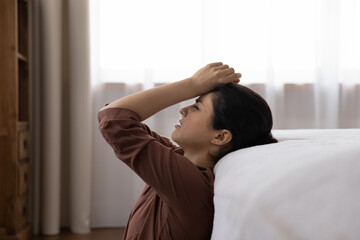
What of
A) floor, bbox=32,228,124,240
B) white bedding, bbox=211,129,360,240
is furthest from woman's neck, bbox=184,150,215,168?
floor, bbox=32,228,124,240

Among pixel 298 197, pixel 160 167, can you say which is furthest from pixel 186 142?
pixel 298 197

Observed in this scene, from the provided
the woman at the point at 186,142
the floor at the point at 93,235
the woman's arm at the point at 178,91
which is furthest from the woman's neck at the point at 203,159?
the floor at the point at 93,235

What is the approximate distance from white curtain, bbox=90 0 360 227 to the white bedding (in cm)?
201

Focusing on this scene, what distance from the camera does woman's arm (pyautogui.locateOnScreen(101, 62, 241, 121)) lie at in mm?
961

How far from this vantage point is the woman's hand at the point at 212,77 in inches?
37.8

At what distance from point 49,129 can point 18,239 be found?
617mm

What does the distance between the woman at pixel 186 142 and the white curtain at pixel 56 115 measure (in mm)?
1540

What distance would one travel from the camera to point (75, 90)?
2.49 m

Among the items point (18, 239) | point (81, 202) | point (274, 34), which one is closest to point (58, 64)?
point (81, 202)

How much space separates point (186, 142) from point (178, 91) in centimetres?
12

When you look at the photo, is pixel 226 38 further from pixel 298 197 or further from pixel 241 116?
pixel 298 197

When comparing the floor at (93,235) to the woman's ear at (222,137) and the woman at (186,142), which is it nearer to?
the woman at (186,142)

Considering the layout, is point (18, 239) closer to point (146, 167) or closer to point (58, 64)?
point (58, 64)

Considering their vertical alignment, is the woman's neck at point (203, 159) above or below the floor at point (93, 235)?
above
